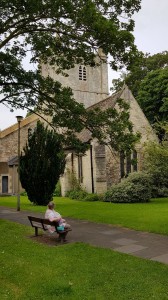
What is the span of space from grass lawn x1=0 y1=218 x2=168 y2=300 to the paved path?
0.74 meters

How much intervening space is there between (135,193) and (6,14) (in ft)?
53.2

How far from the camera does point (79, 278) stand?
7.07 m

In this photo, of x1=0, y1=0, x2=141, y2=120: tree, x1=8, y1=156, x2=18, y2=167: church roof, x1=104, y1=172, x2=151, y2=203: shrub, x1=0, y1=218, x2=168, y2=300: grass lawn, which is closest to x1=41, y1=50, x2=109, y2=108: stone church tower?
x1=8, y1=156, x2=18, y2=167: church roof

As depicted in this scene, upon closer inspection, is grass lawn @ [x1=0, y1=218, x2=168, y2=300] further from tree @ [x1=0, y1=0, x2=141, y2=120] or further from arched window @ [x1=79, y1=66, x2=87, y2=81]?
arched window @ [x1=79, y1=66, x2=87, y2=81]

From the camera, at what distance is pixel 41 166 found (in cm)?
2198

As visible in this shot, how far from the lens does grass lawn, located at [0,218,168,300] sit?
20.3 ft

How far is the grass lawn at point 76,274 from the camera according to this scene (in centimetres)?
619

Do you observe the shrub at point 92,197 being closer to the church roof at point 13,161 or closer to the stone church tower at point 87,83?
the church roof at point 13,161

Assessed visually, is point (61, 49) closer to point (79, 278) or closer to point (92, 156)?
point (79, 278)

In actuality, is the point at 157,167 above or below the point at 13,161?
below

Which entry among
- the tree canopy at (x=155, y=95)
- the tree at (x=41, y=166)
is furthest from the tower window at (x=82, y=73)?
the tree at (x=41, y=166)

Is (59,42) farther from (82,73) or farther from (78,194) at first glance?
(82,73)

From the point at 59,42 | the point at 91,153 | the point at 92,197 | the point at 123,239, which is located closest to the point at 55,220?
the point at 123,239

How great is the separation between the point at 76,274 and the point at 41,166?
15.0 metres
